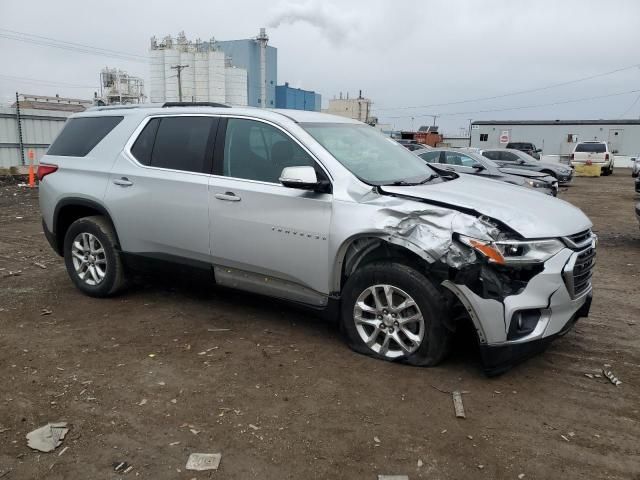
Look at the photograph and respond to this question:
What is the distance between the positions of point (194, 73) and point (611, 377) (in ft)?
154

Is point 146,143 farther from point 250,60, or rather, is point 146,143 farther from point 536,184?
point 250,60

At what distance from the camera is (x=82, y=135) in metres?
5.41

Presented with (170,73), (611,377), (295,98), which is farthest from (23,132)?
(295,98)

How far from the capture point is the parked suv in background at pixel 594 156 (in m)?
28.7

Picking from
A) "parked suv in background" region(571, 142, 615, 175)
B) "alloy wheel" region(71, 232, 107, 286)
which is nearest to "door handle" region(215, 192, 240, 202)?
"alloy wheel" region(71, 232, 107, 286)

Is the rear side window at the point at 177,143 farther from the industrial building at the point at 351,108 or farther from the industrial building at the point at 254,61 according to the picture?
the industrial building at the point at 351,108

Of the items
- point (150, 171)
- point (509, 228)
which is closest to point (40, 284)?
point (150, 171)

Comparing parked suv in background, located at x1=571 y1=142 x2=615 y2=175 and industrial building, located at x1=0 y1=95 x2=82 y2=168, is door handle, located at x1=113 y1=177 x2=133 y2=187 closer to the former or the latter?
industrial building, located at x1=0 y1=95 x2=82 y2=168

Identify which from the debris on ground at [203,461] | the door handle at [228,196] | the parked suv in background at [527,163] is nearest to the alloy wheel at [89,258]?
the door handle at [228,196]

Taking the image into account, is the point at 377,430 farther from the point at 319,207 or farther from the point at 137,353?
the point at 137,353

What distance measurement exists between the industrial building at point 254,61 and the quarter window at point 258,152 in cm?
4710

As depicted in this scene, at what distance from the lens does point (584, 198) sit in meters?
16.7

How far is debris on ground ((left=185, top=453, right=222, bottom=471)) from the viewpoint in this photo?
2707mm

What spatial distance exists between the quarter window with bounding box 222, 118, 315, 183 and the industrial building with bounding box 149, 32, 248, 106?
4285 cm
